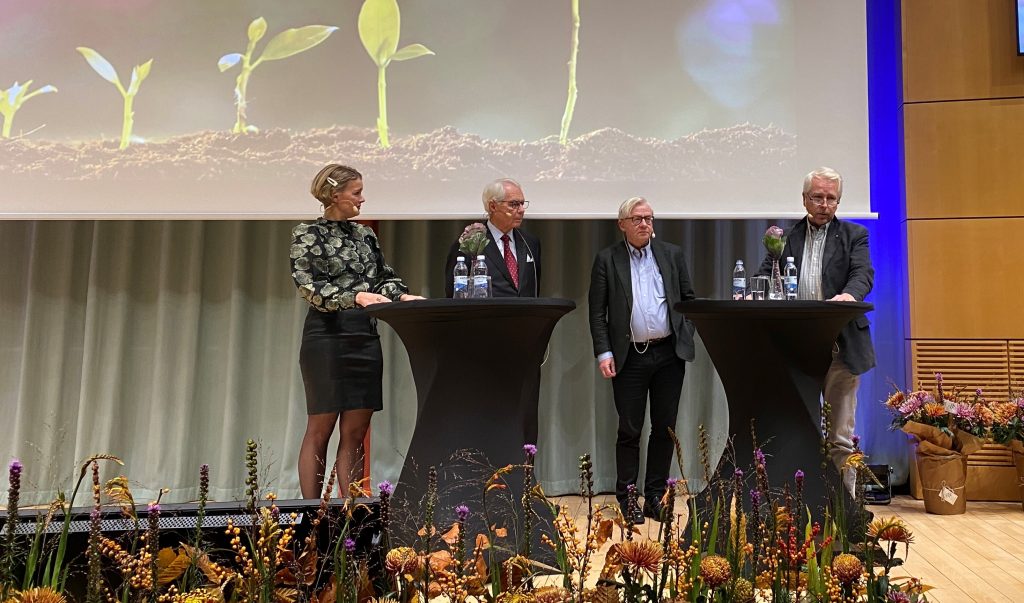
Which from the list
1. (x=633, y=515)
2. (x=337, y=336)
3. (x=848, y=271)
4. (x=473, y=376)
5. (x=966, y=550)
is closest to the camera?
(x=633, y=515)

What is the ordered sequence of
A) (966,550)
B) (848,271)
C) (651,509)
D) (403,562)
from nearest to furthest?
(403,562) < (966,550) < (848,271) < (651,509)

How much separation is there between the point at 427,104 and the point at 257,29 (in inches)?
36.8

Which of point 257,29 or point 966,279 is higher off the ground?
point 257,29

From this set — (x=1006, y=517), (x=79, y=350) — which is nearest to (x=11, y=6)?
(x=79, y=350)

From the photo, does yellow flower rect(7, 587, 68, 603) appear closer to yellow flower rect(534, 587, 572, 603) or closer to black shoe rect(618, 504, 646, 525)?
yellow flower rect(534, 587, 572, 603)

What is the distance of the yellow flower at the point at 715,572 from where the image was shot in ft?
3.24

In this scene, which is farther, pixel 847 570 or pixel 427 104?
pixel 427 104

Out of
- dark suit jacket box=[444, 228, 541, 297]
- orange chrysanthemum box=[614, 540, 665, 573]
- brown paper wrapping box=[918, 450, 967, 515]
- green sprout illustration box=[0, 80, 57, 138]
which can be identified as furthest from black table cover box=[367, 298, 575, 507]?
green sprout illustration box=[0, 80, 57, 138]

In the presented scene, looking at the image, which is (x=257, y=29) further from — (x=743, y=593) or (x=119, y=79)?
(x=743, y=593)

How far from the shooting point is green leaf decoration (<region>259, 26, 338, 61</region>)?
3.73m

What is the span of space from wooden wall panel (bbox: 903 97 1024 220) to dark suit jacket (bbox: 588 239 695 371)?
132 cm

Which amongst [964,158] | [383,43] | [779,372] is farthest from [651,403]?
[383,43]

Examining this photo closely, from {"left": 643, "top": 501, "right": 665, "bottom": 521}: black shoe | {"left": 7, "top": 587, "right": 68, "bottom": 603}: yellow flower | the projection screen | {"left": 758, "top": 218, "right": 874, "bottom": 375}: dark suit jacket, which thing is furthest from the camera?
the projection screen

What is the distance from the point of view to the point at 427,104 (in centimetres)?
367
